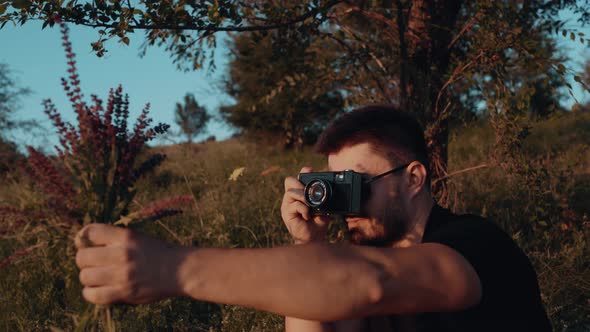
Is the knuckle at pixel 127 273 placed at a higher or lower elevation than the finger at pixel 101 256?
lower

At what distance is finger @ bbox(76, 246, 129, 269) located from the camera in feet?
3.13

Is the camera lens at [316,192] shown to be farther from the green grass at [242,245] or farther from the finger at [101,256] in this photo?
the finger at [101,256]

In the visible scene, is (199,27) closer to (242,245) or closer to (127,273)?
(242,245)

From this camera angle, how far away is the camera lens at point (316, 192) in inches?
74.1

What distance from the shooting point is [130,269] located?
0.95m

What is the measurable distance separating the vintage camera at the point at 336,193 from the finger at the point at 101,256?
101 centimetres

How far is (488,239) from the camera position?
1438 millimetres

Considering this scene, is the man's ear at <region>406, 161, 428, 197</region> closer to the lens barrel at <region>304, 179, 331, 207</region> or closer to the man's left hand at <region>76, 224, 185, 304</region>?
A: the lens barrel at <region>304, 179, 331, 207</region>

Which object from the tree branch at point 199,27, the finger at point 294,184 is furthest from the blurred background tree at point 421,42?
the finger at point 294,184

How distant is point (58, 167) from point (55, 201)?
0.18 meters

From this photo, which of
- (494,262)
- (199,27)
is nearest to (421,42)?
(199,27)

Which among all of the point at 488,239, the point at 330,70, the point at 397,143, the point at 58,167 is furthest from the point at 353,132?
the point at 330,70

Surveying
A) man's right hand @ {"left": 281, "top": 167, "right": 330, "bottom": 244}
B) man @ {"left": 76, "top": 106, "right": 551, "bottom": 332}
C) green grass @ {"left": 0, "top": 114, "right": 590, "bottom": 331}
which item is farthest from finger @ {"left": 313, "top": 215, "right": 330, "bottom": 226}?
green grass @ {"left": 0, "top": 114, "right": 590, "bottom": 331}

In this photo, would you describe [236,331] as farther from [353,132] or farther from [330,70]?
[330,70]
